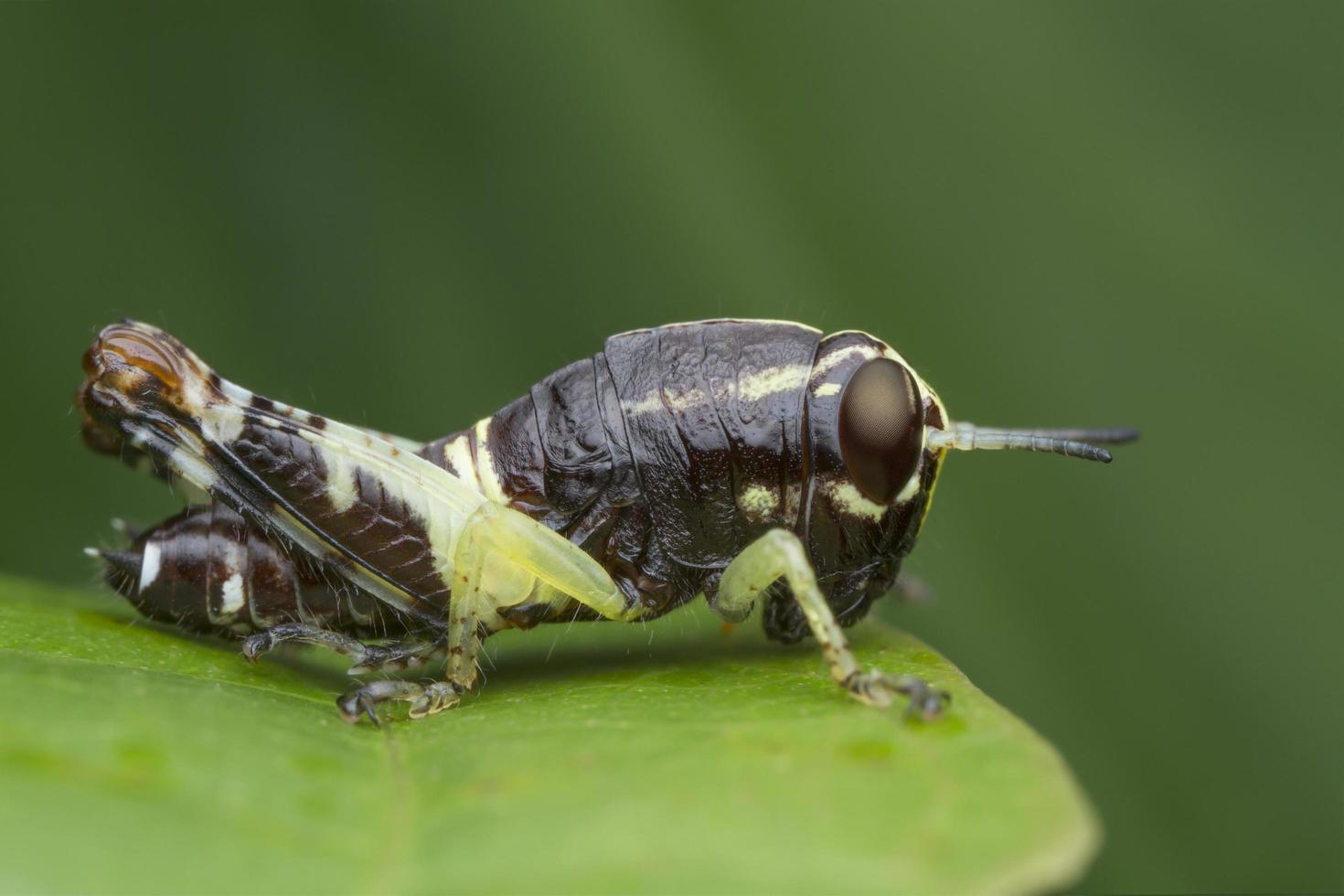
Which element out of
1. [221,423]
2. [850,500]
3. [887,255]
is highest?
[887,255]

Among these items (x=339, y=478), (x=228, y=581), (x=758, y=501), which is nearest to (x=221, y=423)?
(x=339, y=478)

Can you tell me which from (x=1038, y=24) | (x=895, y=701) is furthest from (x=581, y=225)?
(x=895, y=701)

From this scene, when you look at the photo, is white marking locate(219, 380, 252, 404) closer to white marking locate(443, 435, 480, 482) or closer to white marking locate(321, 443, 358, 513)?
white marking locate(321, 443, 358, 513)

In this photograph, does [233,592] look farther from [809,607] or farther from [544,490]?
[809,607]

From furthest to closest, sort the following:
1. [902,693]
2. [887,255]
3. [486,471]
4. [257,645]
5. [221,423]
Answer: [887,255], [486,471], [221,423], [257,645], [902,693]

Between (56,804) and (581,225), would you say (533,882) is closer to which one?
(56,804)

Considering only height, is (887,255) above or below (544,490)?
above
